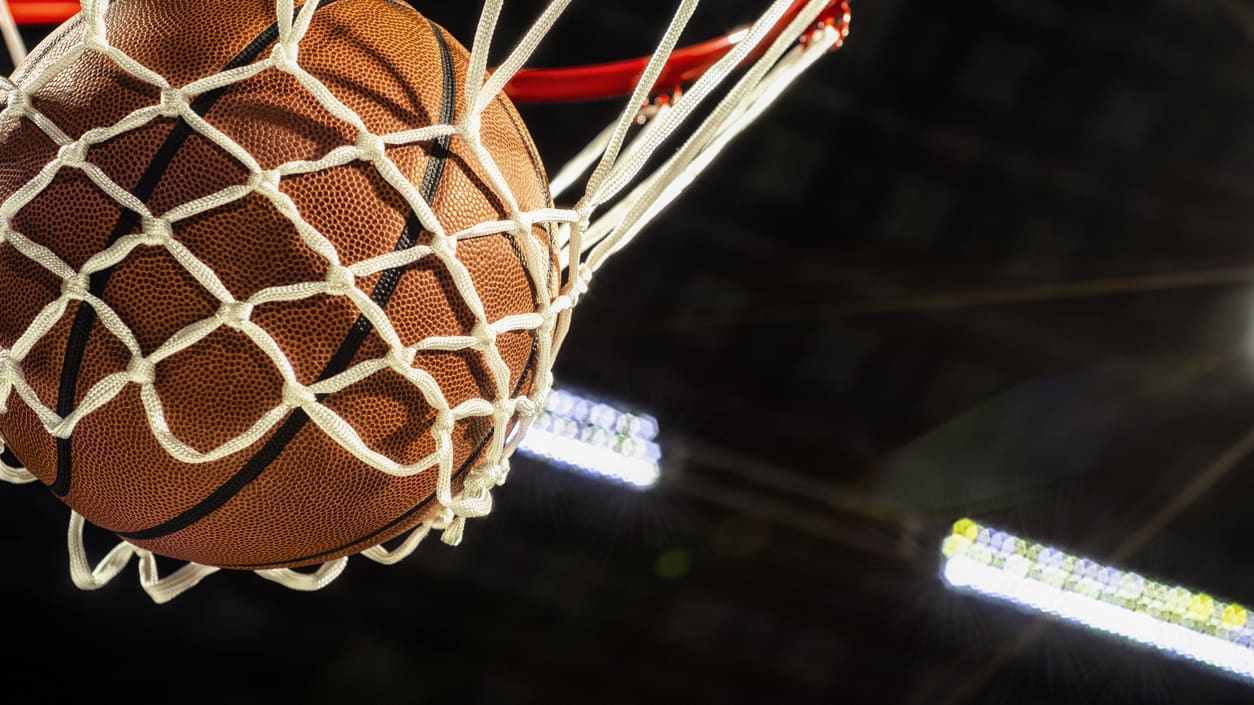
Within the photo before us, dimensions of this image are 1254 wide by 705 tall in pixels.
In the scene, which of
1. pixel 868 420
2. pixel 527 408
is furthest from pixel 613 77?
pixel 868 420

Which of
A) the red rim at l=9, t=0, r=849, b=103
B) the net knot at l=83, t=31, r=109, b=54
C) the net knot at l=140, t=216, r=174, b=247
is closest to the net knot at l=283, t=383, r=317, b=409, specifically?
the net knot at l=140, t=216, r=174, b=247

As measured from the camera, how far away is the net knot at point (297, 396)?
0.63m

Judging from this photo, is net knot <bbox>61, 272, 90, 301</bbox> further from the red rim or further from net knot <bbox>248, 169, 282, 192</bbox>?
the red rim

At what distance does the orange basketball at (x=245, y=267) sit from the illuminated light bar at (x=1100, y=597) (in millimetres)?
3072

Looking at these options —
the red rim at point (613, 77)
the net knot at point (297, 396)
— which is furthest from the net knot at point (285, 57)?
the red rim at point (613, 77)

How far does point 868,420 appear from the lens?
10.7 feet

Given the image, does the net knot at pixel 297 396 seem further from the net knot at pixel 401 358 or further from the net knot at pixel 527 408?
the net knot at pixel 527 408

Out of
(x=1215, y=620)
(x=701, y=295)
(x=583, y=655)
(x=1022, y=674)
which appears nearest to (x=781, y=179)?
(x=701, y=295)

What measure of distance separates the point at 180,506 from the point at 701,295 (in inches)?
94.3

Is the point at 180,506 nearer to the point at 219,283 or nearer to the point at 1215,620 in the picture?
the point at 219,283

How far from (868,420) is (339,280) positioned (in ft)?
9.31

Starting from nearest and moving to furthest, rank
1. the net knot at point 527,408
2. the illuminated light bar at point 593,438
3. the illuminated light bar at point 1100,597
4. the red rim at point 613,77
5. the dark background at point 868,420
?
the net knot at point 527,408 < the red rim at point 613,77 < the dark background at point 868,420 < the illuminated light bar at point 593,438 < the illuminated light bar at point 1100,597

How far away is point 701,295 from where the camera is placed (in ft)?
9.90

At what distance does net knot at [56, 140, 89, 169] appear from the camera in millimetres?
636
